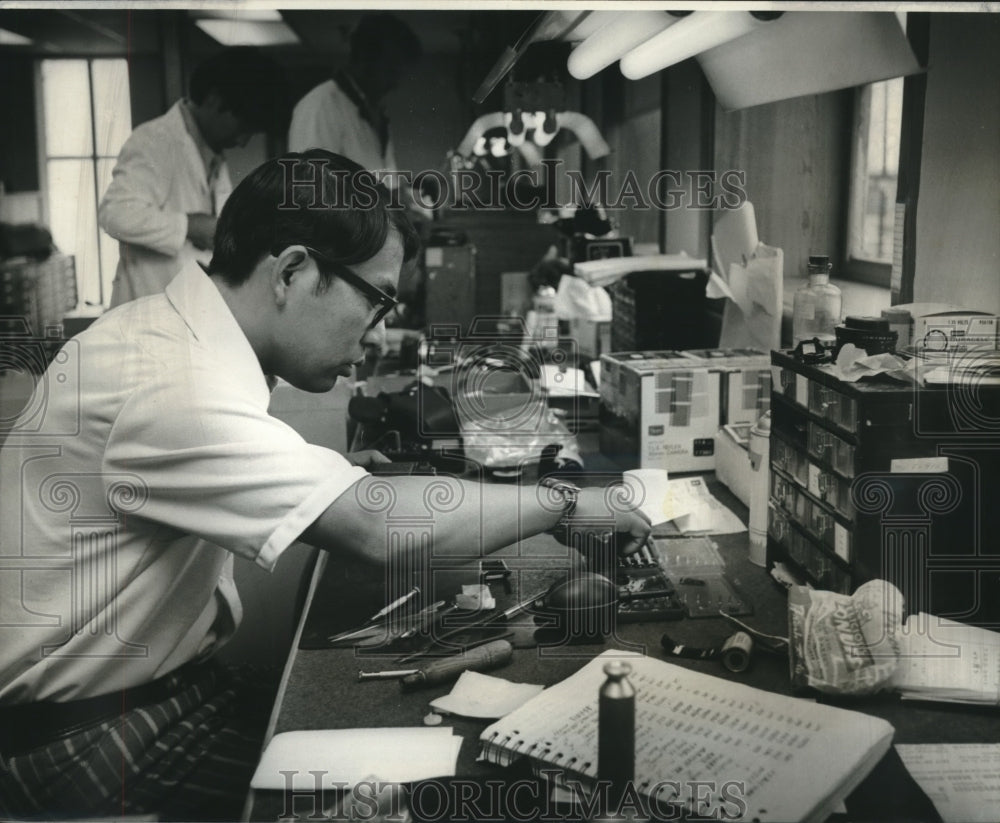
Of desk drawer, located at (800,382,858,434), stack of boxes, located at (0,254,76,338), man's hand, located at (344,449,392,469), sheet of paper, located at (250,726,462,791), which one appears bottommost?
sheet of paper, located at (250,726,462,791)

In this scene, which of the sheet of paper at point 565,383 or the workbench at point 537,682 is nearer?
the workbench at point 537,682

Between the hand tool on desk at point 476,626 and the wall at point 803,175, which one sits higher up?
the wall at point 803,175

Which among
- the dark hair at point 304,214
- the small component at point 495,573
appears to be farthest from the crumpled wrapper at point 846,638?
the dark hair at point 304,214

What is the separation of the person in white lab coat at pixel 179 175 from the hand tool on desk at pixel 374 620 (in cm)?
63

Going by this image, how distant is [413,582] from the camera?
1725 millimetres

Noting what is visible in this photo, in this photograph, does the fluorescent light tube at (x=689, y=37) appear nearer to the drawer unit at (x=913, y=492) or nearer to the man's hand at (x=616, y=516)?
the drawer unit at (x=913, y=492)

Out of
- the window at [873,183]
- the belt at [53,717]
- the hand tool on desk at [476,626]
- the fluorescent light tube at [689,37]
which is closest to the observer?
the belt at [53,717]

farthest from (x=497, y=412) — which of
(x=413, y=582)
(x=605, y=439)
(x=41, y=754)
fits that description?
(x=41, y=754)

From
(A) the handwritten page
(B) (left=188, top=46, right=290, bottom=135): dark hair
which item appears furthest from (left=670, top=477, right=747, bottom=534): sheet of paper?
(B) (left=188, top=46, right=290, bottom=135): dark hair

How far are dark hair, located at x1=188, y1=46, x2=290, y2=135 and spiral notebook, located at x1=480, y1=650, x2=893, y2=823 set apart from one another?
1195 millimetres

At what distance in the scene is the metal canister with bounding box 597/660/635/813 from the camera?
0.95 m

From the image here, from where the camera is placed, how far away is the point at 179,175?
1771 millimetres

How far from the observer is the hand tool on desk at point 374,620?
5.07ft

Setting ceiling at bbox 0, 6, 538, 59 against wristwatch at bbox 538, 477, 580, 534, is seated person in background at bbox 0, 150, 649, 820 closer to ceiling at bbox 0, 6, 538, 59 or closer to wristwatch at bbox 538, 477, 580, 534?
wristwatch at bbox 538, 477, 580, 534
